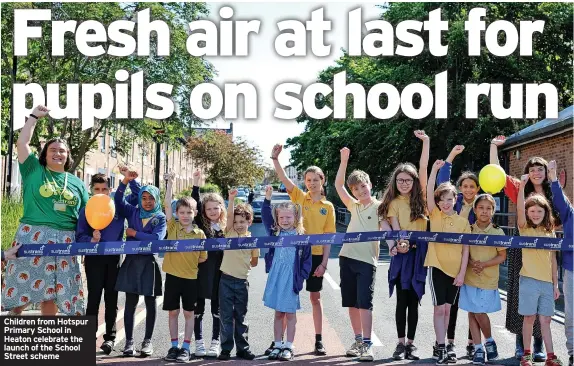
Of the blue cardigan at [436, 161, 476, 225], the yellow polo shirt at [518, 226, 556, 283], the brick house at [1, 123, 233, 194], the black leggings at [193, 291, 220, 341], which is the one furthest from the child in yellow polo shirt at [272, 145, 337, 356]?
the brick house at [1, 123, 233, 194]

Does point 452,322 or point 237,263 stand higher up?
point 237,263

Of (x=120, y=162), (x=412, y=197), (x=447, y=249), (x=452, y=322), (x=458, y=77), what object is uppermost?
(x=458, y=77)

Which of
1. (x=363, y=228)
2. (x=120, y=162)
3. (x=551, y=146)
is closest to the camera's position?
(x=363, y=228)

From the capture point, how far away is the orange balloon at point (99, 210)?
6469 mm

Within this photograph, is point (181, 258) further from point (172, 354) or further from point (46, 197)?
point (46, 197)

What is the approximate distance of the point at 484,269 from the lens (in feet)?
22.4

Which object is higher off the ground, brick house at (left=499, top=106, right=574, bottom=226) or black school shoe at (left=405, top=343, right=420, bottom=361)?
brick house at (left=499, top=106, right=574, bottom=226)

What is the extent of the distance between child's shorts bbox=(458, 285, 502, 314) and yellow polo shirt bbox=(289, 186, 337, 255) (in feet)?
4.88

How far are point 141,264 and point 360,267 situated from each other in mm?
2196

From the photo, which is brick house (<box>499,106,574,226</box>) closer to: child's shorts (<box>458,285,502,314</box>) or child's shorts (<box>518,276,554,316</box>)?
child's shorts (<box>458,285,502,314</box>)

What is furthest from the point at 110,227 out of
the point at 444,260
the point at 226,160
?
the point at 226,160

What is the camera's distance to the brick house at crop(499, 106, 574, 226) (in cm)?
1750

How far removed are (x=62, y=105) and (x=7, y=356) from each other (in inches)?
711

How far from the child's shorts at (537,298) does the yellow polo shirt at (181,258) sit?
3.16m
